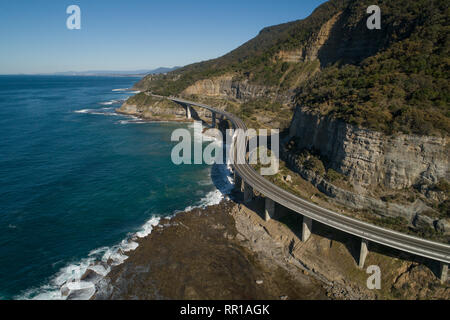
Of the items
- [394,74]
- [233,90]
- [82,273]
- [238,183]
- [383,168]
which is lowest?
[82,273]

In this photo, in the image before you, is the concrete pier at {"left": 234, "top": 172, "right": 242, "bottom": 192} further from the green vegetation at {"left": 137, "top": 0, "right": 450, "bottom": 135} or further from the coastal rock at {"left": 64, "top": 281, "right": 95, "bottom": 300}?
the coastal rock at {"left": 64, "top": 281, "right": 95, "bottom": 300}

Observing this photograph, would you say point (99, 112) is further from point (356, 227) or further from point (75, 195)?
point (356, 227)

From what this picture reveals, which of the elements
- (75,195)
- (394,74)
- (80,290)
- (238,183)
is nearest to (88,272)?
(80,290)

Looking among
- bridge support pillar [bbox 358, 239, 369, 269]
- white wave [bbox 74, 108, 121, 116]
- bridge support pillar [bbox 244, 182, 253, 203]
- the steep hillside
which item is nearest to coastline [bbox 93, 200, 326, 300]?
bridge support pillar [bbox 358, 239, 369, 269]

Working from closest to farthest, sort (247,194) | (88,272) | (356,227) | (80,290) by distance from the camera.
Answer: (80,290) → (356,227) → (88,272) → (247,194)

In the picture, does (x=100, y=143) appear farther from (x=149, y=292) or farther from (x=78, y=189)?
(x=149, y=292)

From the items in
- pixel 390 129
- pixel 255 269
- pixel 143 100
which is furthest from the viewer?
pixel 143 100

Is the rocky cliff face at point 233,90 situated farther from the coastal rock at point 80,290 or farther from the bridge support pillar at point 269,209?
the coastal rock at point 80,290
